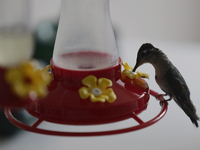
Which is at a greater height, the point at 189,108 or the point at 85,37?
the point at 85,37

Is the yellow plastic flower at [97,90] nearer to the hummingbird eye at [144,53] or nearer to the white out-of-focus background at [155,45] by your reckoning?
the hummingbird eye at [144,53]

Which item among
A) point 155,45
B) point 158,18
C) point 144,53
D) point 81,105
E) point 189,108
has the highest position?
point 144,53

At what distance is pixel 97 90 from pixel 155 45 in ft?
13.0

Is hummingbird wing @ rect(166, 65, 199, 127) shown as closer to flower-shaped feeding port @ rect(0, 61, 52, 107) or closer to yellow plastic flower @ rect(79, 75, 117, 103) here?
yellow plastic flower @ rect(79, 75, 117, 103)

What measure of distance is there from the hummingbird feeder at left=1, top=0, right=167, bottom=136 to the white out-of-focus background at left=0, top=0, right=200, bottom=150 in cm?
211

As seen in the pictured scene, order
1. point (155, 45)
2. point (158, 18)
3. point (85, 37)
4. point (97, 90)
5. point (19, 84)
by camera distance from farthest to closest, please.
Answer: point (158, 18) → point (155, 45) → point (85, 37) → point (97, 90) → point (19, 84)

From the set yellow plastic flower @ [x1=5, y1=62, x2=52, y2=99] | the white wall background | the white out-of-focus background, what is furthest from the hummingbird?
the white wall background

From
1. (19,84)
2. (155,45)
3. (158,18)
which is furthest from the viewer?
(158,18)

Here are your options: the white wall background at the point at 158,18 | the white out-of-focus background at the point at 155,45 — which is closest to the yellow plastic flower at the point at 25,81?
the white out-of-focus background at the point at 155,45

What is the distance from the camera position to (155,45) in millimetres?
4859

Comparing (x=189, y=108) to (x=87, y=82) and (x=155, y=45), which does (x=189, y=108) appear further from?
(x=155, y=45)

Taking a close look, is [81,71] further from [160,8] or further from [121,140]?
[160,8]

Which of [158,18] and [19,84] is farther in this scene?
[158,18]

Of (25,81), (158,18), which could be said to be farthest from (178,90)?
(158,18)
